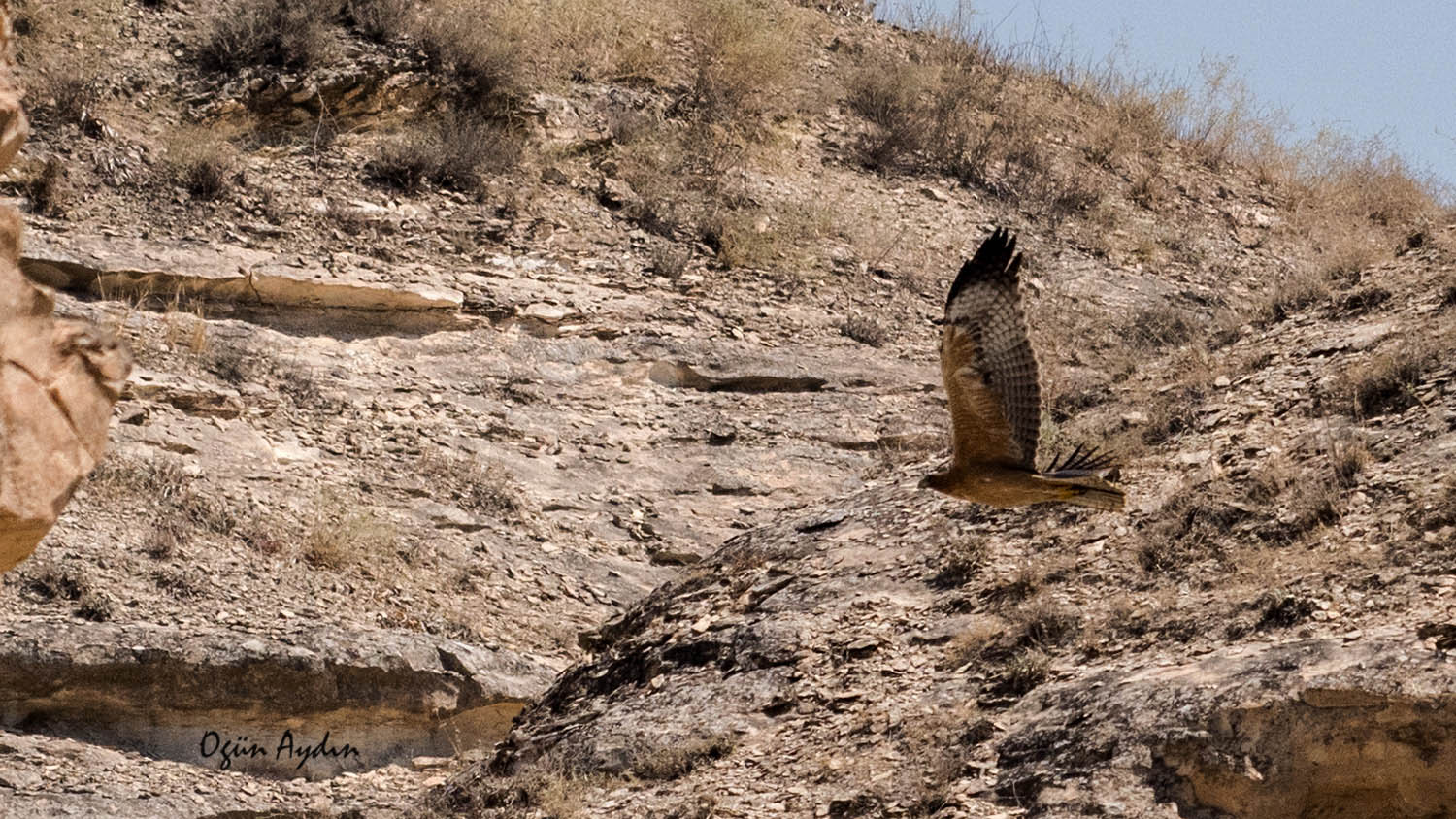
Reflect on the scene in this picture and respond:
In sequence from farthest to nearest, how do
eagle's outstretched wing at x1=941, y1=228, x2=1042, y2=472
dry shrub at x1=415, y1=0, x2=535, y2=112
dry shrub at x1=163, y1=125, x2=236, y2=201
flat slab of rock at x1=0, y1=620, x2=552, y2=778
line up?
dry shrub at x1=415, y1=0, x2=535, y2=112, dry shrub at x1=163, y1=125, x2=236, y2=201, flat slab of rock at x1=0, y1=620, x2=552, y2=778, eagle's outstretched wing at x1=941, y1=228, x2=1042, y2=472

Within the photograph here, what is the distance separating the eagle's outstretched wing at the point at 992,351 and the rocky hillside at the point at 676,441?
149cm

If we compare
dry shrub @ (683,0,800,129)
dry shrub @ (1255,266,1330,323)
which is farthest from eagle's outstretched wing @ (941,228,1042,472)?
dry shrub @ (683,0,800,129)

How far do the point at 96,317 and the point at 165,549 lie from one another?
2429 millimetres

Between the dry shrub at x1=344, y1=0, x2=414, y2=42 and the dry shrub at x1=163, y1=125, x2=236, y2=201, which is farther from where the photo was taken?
the dry shrub at x1=344, y1=0, x2=414, y2=42

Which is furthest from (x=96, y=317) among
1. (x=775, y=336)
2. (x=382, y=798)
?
(x=775, y=336)

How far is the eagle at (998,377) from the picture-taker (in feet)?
26.5

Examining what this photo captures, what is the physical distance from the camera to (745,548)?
1131 centimetres

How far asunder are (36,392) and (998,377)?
494cm

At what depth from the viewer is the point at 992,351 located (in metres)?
8.07

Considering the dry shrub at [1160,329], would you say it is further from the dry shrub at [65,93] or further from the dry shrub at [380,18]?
the dry shrub at [65,93]

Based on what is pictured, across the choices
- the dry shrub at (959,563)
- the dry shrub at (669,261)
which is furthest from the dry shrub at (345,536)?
the dry shrub at (669,261)

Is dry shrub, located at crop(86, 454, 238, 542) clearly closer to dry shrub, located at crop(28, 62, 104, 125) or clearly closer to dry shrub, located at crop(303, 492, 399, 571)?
dry shrub, located at crop(303, 492, 399, 571)

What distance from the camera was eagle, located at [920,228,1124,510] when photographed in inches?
318

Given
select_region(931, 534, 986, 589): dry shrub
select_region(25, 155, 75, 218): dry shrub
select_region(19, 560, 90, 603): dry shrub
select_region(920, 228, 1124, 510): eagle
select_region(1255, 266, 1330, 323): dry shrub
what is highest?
select_region(1255, 266, 1330, 323): dry shrub
